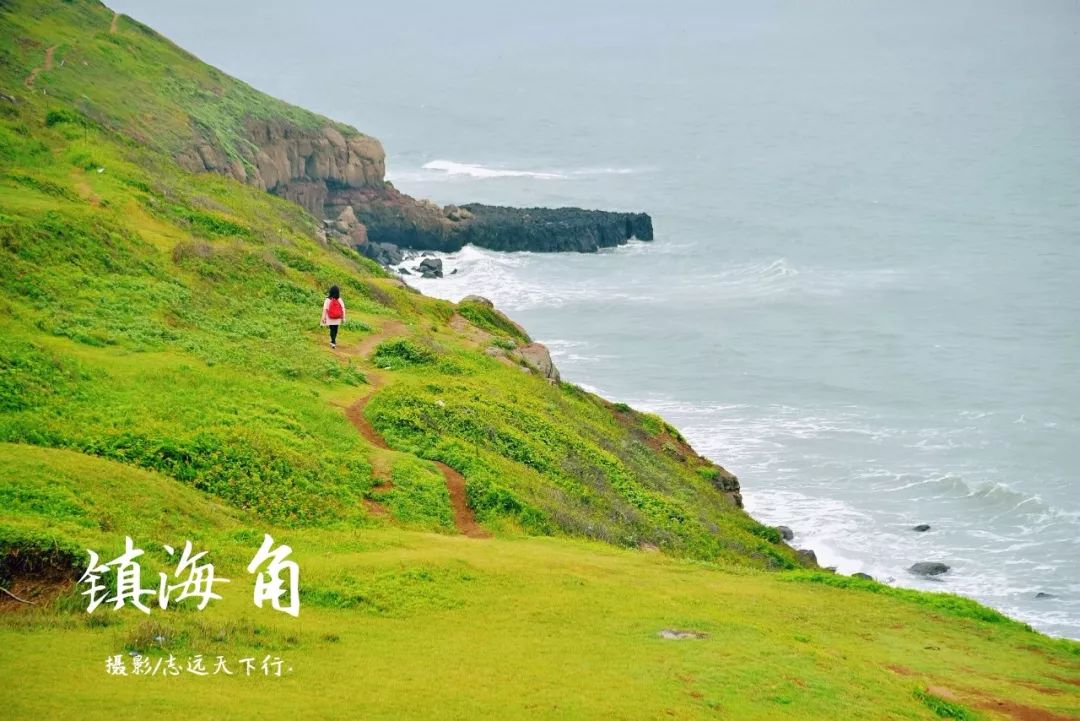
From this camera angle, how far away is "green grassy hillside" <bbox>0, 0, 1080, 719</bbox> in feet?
43.3

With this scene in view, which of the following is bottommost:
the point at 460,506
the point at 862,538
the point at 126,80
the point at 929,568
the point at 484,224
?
the point at 929,568

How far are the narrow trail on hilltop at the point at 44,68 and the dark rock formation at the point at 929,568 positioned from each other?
132 feet

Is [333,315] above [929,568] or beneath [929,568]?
above

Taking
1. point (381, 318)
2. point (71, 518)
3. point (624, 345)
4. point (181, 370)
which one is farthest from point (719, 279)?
point (71, 518)

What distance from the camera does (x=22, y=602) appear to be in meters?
13.3

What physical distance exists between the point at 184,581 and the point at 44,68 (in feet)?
153

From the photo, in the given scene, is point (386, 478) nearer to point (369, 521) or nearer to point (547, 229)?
point (369, 521)

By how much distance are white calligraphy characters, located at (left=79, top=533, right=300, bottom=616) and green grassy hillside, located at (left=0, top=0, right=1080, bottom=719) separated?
26 centimetres

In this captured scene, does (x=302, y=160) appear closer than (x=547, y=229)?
Yes

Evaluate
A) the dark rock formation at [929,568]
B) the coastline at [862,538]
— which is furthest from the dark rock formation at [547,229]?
the dark rock formation at [929,568]

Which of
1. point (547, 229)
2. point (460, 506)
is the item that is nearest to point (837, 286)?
point (547, 229)

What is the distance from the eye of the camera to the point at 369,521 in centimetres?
1972

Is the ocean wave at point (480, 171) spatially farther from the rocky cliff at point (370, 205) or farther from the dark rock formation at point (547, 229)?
the dark rock formation at point (547, 229)

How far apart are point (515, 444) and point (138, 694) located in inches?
636
